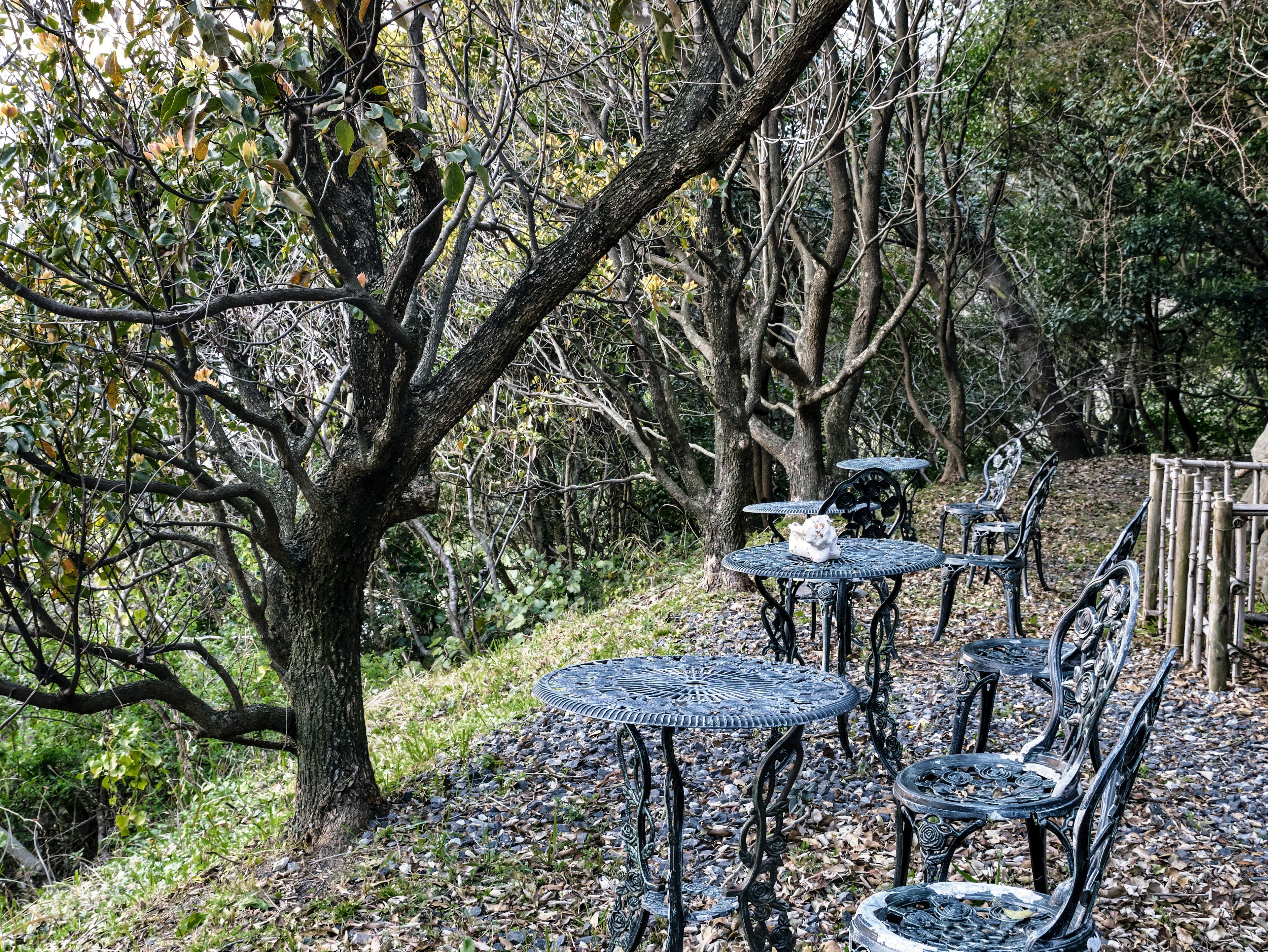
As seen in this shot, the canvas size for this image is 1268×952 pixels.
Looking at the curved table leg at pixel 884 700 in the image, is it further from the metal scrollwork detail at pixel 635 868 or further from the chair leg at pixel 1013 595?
the metal scrollwork detail at pixel 635 868

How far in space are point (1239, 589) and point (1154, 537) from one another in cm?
90

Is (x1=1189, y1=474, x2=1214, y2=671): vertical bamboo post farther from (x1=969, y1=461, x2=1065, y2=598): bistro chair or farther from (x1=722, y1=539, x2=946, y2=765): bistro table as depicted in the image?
(x1=722, y1=539, x2=946, y2=765): bistro table

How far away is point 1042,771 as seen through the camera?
2.74 m

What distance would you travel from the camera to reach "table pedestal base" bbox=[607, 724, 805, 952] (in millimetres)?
2578

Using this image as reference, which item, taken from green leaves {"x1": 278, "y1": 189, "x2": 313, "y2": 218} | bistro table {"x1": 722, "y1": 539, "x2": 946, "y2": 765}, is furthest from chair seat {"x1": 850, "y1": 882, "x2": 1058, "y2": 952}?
green leaves {"x1": 278, "y1": 189, "x2": 313, "y2": 218}

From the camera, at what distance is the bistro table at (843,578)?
3.94 m

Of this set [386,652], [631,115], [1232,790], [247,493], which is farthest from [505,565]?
[1232,790]

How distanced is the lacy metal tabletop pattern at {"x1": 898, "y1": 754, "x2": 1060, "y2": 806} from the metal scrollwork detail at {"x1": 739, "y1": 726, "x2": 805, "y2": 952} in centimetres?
35

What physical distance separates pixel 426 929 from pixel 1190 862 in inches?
108

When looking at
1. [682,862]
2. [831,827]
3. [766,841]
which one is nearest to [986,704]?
[831,827]

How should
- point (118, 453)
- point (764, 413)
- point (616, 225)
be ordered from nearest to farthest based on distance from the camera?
point (118, 453) < point (616, 225) < point (764, 413)

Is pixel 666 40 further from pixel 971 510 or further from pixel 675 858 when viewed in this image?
pixel 971 510

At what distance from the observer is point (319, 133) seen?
2.72 meters

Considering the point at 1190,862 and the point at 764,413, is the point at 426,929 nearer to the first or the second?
the point at 1190,862
